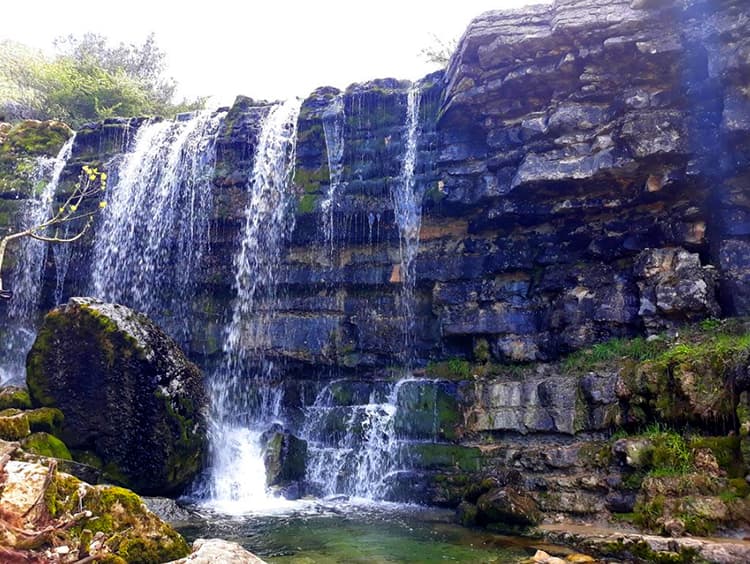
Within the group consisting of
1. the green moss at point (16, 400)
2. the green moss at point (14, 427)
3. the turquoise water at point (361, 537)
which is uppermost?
the green moss at point (16, 400)

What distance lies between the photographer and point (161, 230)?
16.8 meters

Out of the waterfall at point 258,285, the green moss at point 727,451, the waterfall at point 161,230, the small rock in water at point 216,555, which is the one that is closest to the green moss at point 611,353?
the green moss at point 727,451

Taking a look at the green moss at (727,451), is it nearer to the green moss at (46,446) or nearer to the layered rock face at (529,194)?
the layered rock face at (529,194)

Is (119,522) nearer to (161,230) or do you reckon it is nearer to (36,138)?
(161,230)

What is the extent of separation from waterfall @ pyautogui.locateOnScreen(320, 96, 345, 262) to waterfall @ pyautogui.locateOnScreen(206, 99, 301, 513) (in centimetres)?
92

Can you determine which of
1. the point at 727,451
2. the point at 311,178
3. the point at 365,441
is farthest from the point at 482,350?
the point at 311,178

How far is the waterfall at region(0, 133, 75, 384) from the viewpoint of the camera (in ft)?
56.3

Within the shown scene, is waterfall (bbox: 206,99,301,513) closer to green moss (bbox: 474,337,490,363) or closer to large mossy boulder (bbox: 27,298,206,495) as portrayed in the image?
large mossy boulder (bbox: 27,298,206,495)

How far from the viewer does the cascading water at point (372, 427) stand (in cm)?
1205

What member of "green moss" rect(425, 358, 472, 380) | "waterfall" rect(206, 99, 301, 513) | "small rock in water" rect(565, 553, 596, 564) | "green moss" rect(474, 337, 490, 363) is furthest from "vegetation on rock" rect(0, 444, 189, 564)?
"green moss" rect(474, 337, 490, 363)

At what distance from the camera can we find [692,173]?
1235 cm

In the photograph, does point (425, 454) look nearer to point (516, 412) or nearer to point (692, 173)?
point (516, 412)

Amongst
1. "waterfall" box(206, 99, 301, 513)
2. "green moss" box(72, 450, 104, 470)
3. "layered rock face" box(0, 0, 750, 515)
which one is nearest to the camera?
"green moss" box(72, 450, 104, 470)

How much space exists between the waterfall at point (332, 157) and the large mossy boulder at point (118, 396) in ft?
17.9
